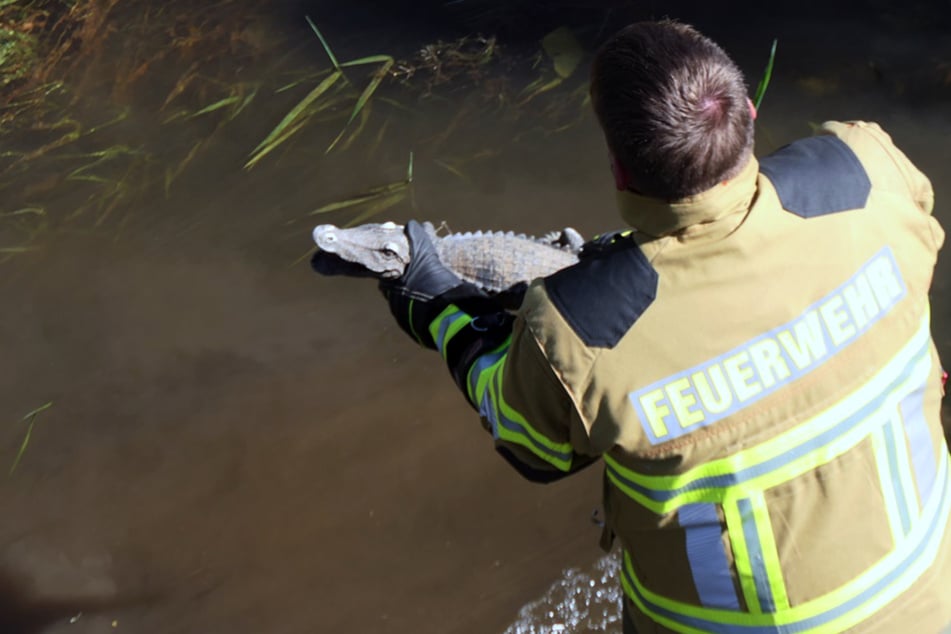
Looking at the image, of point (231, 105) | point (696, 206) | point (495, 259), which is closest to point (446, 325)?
point (696, 206)

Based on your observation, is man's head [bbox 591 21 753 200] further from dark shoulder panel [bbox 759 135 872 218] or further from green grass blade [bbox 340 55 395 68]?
green grass blade [bbox 340 55 395 68]

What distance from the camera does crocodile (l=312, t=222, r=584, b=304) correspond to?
8.11ft

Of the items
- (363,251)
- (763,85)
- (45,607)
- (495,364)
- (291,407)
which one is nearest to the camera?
(495,364)

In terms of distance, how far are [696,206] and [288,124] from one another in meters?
3.21

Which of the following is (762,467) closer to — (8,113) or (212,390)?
(212,390)

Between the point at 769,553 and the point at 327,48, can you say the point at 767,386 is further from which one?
the point at 327,48

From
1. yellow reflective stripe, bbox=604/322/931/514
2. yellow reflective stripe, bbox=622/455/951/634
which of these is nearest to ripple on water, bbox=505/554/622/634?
yellow reflective stripe, bbox=622/455/951/634

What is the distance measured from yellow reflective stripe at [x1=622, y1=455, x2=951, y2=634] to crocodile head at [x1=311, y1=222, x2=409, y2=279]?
126 cm

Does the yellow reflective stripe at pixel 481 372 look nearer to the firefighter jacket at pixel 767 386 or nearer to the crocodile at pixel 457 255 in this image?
the firefighter jacket at pixel 767 386

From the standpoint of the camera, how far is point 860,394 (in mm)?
1286

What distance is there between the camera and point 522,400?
138 centimetres

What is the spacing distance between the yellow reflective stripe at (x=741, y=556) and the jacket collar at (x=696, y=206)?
427mm

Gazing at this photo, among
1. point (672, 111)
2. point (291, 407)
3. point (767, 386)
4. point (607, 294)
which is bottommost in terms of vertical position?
point (291, 407)

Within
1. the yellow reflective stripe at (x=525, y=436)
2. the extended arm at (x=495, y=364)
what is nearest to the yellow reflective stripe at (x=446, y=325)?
the extended arm at (x=495, y=364)
